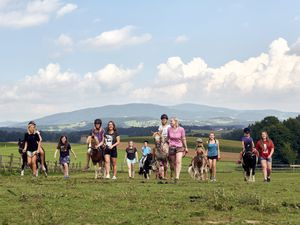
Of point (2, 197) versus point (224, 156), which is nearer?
point (2, 197)

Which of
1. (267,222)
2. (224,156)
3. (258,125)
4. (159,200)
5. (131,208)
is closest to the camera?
(267,222)

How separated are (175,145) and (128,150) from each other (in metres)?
8.52

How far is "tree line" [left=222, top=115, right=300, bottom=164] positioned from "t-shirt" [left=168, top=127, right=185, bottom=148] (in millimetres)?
73910

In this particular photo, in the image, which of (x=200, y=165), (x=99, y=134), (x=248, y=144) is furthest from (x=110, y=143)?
(x=248, y=144)

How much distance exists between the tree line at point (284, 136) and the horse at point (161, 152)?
72875 millimetres

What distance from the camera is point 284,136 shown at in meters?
93.5

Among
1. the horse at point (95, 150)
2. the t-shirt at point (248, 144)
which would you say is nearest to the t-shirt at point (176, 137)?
the horse at point (95, 150)

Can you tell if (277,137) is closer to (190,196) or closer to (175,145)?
(175,145)

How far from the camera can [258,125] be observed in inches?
4186

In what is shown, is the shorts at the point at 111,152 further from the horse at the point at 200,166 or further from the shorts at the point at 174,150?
the horse at the point at 200,166

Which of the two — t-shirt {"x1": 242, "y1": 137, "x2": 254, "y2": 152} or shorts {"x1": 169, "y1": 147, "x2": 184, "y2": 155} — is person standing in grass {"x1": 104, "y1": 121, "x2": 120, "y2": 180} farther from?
t-shirt {"x1": 242, "y1": 137, "x2": 254, "y2": 152}

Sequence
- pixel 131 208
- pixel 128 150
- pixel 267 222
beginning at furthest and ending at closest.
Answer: pixel 128 150 → pixel 131 208 → pixel 267 222

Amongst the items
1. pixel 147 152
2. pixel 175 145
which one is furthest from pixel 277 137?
pixel 175 145

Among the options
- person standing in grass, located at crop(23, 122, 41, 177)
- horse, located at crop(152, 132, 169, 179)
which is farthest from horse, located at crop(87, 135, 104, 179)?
horse, located at crop(152, 132, 169, 179)
